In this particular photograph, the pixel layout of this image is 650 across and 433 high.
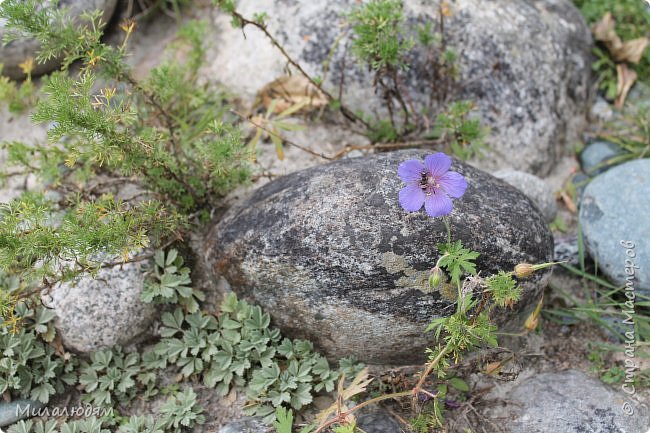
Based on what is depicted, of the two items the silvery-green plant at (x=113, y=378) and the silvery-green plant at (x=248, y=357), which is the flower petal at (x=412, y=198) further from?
the silvery-green plant at (x=113, y=378)

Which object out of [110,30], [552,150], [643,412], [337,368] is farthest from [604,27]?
[110,30]

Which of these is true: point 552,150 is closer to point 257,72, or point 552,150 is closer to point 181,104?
point 257,72

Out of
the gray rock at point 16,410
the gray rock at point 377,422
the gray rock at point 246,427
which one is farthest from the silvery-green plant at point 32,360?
the gray rock at point 377,422

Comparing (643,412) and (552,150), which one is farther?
(552,150)

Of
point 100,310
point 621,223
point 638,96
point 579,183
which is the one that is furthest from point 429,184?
point 638,96

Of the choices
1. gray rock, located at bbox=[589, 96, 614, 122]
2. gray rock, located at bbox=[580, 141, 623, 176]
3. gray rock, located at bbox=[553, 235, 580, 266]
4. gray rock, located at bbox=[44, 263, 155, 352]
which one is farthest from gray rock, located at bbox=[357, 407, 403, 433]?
gray rock, located at bbox=[589, 96, 614, 122]

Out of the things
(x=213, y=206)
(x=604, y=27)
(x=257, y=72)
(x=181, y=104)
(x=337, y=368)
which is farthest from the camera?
(x=604, y=27)

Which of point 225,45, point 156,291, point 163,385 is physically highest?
point 225,45
